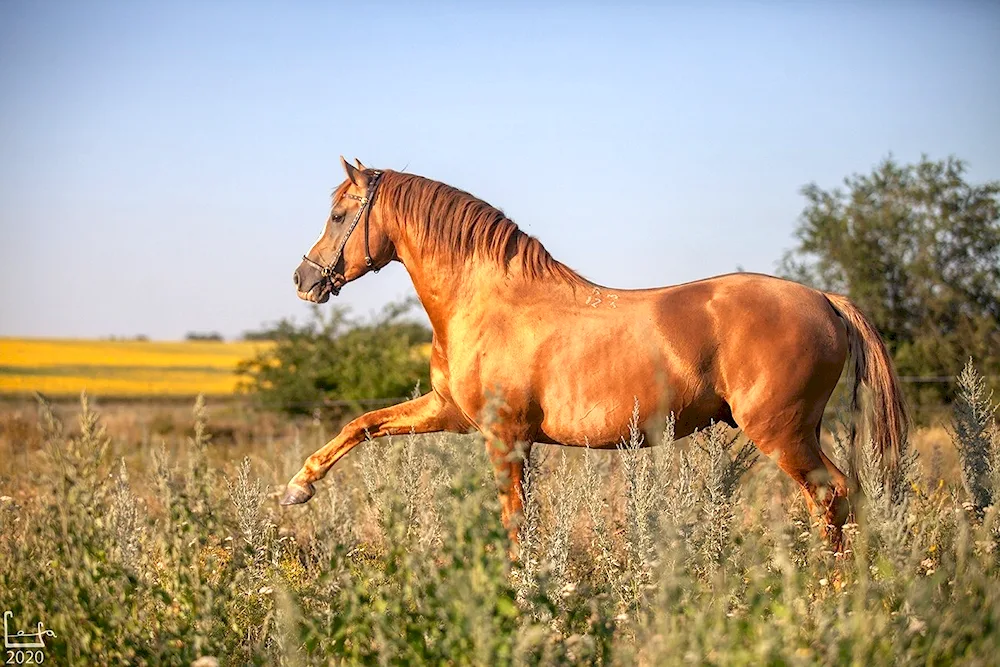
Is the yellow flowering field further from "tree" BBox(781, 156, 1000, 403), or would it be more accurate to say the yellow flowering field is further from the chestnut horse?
the chestnut horse

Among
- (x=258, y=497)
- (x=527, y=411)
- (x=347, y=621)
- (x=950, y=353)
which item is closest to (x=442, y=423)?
(x=527, y=411)

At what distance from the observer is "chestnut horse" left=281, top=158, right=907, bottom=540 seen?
234 inches

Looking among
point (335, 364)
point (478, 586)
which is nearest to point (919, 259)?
point (335, 364)

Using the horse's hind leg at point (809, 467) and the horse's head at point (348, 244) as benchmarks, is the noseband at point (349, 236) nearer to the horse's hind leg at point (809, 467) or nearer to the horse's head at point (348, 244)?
the horse's head at point (348, 244)

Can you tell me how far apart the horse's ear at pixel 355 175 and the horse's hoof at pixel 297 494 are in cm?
193

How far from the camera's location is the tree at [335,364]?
19.2 metres

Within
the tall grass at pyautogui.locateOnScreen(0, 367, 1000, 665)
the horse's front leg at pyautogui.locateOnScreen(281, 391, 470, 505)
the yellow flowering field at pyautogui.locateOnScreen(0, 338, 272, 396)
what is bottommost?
the tall grass at pyautogui.locateOnScreen(0, 367, 1000, 665)

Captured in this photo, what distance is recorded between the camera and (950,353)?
17.7 meters

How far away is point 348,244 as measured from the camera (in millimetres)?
6746

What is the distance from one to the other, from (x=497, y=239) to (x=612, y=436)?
1409 mm

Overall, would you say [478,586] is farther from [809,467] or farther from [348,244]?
[348,244]

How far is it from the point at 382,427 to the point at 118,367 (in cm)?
3718

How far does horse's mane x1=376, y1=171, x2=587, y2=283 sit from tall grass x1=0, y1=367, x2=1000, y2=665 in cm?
132

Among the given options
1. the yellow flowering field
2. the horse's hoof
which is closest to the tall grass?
the horse's hoof
